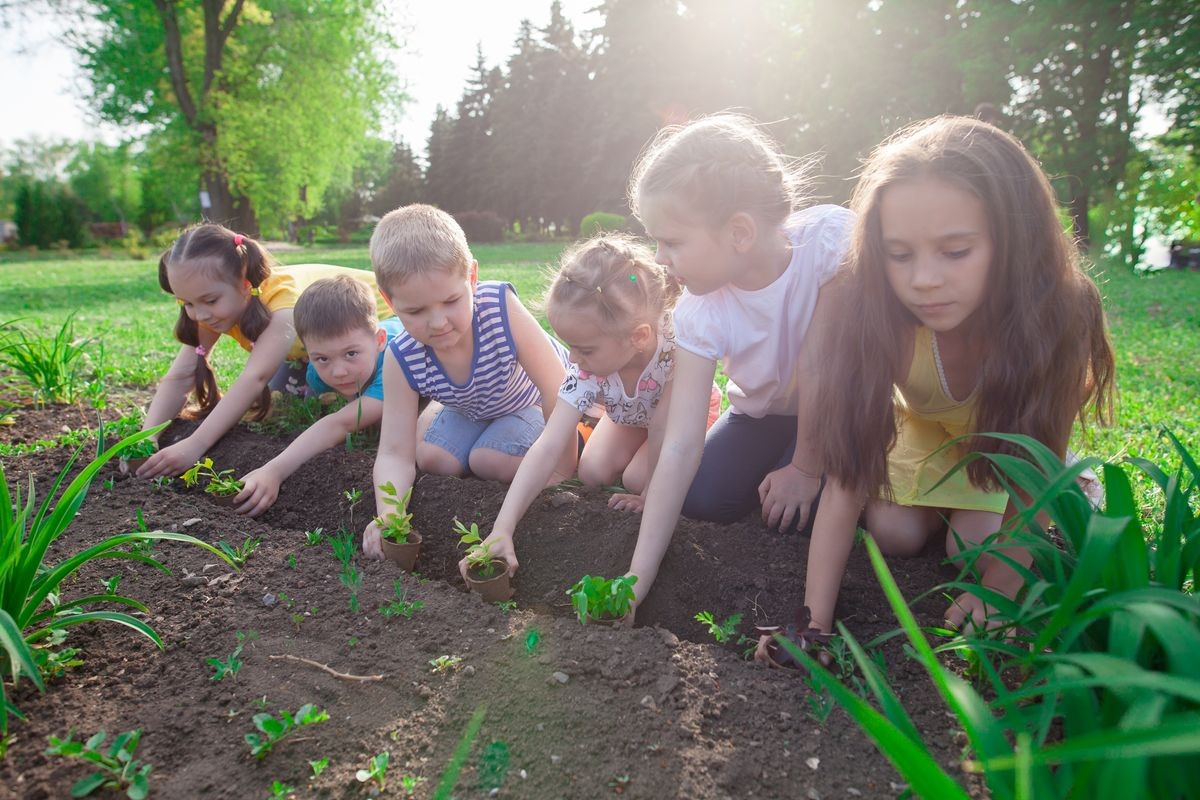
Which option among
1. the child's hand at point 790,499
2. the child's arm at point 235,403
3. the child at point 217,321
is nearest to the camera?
the child's hand at point 790,499

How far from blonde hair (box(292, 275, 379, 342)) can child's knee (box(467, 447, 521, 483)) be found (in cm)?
81

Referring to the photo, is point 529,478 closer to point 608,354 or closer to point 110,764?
point 608,354

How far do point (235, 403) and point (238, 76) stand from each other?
24.0m

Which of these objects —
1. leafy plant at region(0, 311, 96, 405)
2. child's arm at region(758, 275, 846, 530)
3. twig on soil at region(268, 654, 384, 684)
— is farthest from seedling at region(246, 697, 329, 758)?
leafy plant at region(0, 311, 96, 405)

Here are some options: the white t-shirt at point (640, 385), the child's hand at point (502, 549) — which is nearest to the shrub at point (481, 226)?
the white t-shirt at point (640, 385)

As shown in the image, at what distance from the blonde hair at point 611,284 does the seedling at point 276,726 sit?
1.43m

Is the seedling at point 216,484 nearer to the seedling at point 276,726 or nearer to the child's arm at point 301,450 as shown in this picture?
the child's arm at point 301,450

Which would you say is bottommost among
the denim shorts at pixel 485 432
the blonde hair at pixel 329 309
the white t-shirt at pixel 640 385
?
the denim shorts at pixel 485 432

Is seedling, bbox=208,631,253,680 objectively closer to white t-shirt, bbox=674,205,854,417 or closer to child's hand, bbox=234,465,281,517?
child's hand, bbox=234,465,281,517

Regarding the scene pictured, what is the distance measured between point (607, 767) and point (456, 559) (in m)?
1.24

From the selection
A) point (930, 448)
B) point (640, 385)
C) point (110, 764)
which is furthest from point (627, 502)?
point (110, 764)

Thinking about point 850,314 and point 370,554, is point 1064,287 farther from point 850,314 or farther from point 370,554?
point 370,554

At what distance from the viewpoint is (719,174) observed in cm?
223

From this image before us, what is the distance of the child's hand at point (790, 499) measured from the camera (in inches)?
104
